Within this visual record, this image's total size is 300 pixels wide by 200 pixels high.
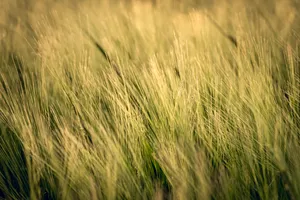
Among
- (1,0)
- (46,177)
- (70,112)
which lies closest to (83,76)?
(70,112)

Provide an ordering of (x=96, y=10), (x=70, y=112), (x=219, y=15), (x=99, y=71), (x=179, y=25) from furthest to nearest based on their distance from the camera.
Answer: (x=96, y=10), (x=219, y=15), (x=179, y=25), (x=99, y=71), (x=70, y=112)

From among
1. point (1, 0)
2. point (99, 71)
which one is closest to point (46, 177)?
point (99, 71)

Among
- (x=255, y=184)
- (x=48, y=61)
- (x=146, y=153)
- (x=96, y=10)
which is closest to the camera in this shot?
(x=255, y=184)

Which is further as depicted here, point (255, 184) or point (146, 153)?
point (146, 153)

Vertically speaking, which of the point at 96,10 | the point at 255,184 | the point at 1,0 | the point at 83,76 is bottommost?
the point at 255,184

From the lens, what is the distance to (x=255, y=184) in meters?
0.74

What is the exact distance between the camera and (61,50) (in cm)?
134

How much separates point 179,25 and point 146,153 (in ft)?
2.89

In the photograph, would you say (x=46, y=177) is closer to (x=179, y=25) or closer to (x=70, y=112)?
(x=70, y=112)

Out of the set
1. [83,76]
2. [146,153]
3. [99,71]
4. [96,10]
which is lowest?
[146,153]

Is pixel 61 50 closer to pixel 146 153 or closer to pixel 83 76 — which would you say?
pixel 83 76

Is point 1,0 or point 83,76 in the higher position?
point 1,0

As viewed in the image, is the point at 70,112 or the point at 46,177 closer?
the point at 46,177

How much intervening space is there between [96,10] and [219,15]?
2.51ft
